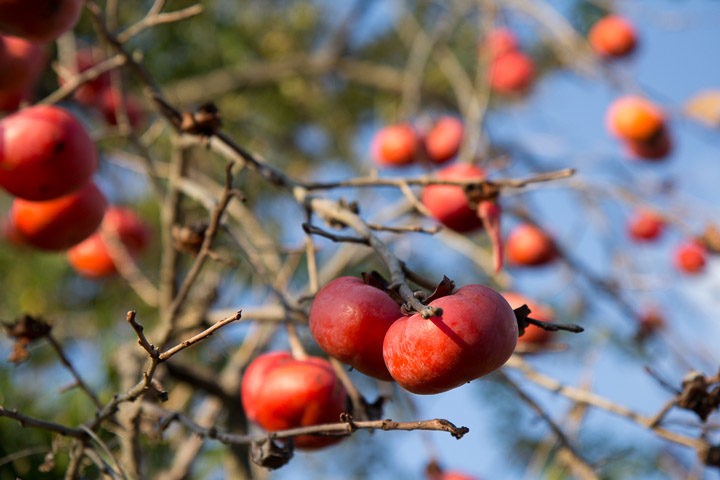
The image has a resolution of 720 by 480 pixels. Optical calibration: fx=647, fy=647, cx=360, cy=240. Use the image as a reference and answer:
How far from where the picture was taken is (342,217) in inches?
27.8

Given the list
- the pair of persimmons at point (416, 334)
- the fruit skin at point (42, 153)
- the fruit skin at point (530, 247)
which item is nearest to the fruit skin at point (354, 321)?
the pair of persimmons at point (416, 334)

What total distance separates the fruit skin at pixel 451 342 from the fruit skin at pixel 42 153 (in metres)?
0.59

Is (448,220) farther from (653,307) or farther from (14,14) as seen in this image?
(653,307)

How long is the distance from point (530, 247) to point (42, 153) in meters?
1.30

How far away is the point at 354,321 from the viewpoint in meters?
0.57

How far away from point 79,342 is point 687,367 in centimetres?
183

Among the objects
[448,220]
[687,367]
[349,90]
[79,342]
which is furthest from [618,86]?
[79,342]

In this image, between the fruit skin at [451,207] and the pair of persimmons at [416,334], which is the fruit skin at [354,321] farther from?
the fruit skin at [451,207]

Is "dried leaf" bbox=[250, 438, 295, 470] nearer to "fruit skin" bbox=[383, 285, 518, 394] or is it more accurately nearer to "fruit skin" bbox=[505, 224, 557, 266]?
"fruit skin" bbox=[383, 285, 518, 394]

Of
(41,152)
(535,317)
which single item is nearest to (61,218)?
(41,152)

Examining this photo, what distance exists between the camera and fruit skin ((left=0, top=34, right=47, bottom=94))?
3.43ft

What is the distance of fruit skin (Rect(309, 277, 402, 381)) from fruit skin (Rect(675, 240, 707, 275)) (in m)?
2.18

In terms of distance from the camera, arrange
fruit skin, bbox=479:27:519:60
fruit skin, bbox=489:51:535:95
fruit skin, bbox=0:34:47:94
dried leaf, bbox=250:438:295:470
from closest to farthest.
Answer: dried leaf, bbox=250:438:295:470 → fruit skin, bbox=0:34:47:94 → fruit skin, bbox=479:27:519:60 → fruit skin, bbox=489:51:535:95

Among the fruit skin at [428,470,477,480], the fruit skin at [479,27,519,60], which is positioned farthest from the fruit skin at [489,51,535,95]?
the fruit skin at [428,470,477,480]
